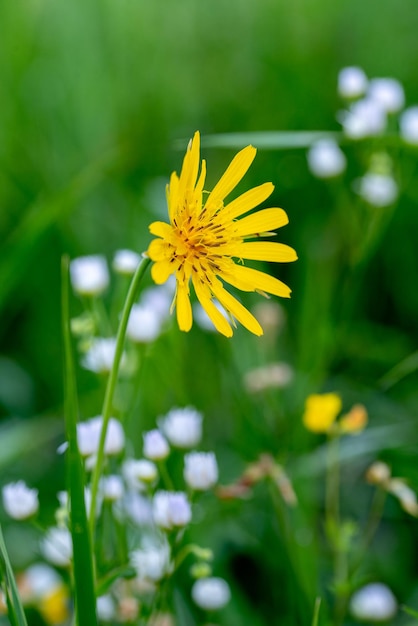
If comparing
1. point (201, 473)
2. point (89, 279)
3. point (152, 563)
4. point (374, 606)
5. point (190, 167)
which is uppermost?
point (190, 167)

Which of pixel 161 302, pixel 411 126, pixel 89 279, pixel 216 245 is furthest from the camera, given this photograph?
pixel 411 126

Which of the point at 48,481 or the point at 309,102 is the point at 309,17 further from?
the point at 48,481

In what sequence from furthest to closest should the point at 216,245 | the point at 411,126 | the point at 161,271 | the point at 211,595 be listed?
1. the point at 411,126
2. the point at 211,595
3. the point at 216,245
4. the point at 161,271

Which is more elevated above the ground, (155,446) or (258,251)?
(258,251)

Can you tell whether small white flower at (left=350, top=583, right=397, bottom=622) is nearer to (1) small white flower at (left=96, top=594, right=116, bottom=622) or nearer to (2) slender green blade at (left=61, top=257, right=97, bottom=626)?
(1) small white flower at (left=96, top=594, right=116, bottom=622)

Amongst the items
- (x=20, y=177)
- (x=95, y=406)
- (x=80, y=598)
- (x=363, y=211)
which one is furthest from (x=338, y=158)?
(x=80, y=598)

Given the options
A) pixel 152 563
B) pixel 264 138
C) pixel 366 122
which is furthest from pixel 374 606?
pixel 366 122

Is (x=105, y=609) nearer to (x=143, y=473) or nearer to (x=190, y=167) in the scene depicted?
(x=143, y=473)
